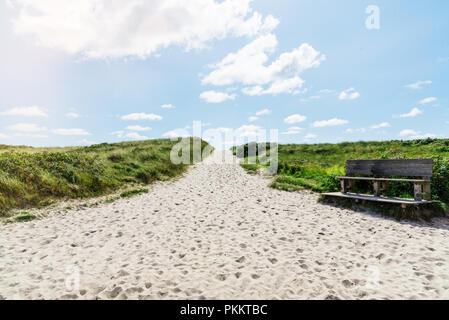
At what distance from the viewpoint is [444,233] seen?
6.61 metres

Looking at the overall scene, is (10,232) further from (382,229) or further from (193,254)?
(382,229)

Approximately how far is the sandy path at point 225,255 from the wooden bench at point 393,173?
2.65 ft

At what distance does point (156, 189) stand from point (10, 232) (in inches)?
265

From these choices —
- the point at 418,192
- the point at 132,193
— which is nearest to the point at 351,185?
the point at 418,192

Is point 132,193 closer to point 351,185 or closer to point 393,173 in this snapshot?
point 351,185

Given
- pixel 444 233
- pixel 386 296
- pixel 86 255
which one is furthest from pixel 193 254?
pixel 444 233

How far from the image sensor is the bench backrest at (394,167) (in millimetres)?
7746

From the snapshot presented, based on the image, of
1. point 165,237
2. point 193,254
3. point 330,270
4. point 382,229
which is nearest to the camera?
point 330,270

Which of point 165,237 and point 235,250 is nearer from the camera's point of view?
point 235,250

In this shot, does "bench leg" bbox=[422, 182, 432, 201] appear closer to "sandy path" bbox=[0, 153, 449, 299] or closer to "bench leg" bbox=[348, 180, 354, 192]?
"sandy path" bbox=[0, 153, 449, 299]

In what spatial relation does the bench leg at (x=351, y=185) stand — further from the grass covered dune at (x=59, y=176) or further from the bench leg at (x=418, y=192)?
the grass covered dune at (x=59, y=176)

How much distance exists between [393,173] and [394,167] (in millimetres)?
Result: 208

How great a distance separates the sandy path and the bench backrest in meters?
1.57

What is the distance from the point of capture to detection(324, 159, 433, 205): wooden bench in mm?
7715
